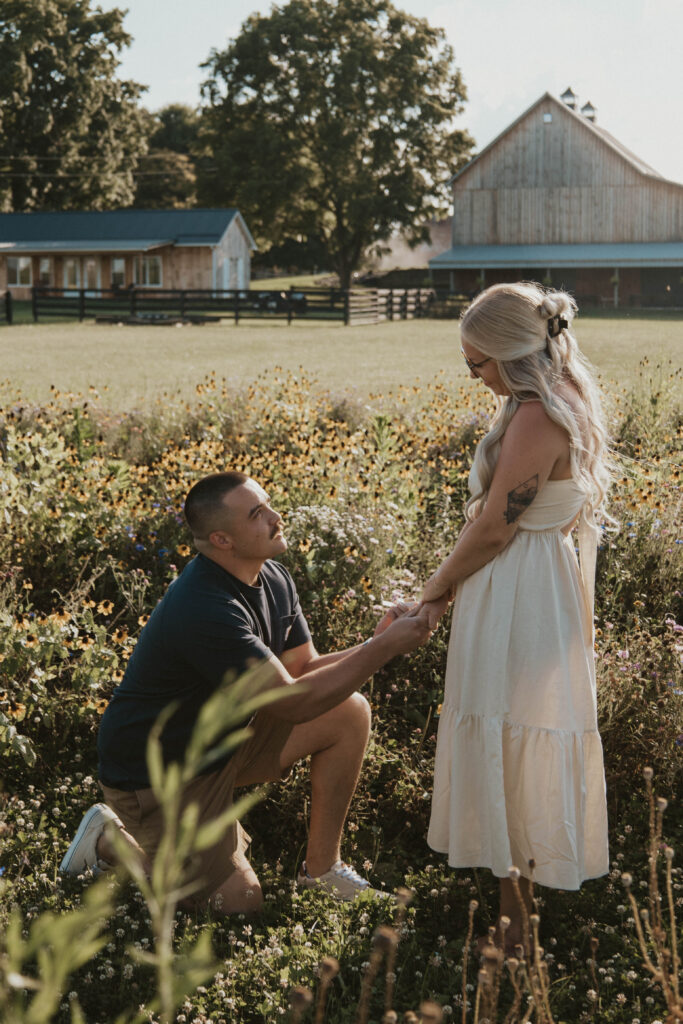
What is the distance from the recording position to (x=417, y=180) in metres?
50.3

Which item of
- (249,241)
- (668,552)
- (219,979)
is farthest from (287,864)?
(249,241)

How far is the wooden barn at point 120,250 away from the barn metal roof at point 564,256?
31.0ft

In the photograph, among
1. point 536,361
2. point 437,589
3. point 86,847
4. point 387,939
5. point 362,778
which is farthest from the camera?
point 362,778

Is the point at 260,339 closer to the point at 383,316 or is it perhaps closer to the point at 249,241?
the point at 383,316

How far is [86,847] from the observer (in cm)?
352

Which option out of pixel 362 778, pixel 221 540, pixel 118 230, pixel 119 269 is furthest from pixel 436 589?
pixel 119 269

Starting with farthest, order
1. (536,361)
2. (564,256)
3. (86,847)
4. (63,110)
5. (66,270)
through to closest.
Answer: (63,110), (66,270), (564,256), (86,847), (536,361)

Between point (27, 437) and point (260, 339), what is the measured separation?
20.5 meters

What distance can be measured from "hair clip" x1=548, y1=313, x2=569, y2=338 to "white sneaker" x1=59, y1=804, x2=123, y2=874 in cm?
209

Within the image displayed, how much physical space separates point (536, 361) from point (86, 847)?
2138mm

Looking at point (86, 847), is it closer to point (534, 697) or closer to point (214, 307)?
point (534, 697)

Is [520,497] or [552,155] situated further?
[552,155]

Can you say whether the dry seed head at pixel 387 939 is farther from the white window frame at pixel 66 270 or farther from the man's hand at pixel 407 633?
the white window frame at pixel 66 270

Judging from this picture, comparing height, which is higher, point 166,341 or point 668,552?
point 166,341
